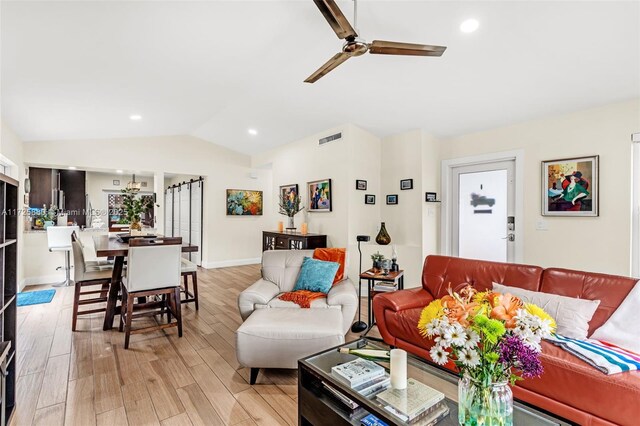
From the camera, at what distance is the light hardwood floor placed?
1.97m

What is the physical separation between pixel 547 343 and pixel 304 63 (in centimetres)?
325

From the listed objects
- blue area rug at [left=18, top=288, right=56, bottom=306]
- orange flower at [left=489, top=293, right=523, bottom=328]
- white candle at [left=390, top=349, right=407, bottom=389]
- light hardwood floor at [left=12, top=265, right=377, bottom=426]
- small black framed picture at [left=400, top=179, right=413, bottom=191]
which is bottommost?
light hardwood floor at [left=12, top=265, right=377, bottom=426]

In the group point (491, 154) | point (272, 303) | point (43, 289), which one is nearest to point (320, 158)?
point (491, 154)

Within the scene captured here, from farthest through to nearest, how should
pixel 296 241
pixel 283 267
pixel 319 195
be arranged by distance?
1. pixel 319 195
2. pixel 296 241
3. pixel 283 267

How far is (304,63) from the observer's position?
3371 mm

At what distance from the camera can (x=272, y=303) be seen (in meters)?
2.80

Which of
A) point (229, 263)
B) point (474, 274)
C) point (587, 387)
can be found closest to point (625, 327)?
point (587, 387)

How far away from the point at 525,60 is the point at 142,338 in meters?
4.56

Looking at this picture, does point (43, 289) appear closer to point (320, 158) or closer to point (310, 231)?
point (310, 231)

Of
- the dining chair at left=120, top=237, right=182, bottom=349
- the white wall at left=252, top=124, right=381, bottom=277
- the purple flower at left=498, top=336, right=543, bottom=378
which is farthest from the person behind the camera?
the white wall at left=252, top=124, right=381, bottom=277

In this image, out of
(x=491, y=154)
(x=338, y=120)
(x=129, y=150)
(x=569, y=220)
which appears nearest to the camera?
(x=569, y=220)

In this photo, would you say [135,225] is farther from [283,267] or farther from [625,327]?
[625,327]

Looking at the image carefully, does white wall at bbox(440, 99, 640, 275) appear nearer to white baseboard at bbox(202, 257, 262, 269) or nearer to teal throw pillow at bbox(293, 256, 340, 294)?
teal throw pillow at bbox(293, 256, 340, 294)

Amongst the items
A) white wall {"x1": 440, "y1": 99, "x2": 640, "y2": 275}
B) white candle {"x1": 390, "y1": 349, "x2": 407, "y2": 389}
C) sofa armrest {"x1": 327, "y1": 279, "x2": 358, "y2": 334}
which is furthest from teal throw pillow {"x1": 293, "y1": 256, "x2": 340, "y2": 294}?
white wall {"x1": 440, "y1": 99, "x2": 640, "y2": 275}
